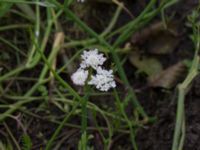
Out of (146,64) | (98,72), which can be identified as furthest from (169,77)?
(98,72)

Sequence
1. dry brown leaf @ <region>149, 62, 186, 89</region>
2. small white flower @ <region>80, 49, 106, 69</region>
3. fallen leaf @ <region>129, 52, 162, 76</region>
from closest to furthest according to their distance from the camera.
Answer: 1. small white flower @ <region>80, 49, 106, 69</region>
2. dry brown leaf @ <region>149, 62, 186, 89</region>
3. fallen leaf @ <region>129, 52, 162, 76</region>

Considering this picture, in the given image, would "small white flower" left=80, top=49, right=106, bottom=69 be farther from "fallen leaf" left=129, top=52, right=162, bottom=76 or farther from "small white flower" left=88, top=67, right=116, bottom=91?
"fallen leaf" left=129, top=52, right=162, bottom=76

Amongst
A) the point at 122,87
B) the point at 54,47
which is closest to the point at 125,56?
the point at 122,87

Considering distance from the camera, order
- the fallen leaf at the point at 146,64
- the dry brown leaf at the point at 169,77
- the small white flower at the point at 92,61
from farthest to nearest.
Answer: the fallen leaf at the point at 146,64
the dry brown leaf at the point at 169,77
the small white flower at the point at 92,61

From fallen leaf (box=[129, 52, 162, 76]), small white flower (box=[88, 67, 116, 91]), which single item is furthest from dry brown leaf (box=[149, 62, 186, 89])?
small white flower (box=[88, 67, 116, 91])

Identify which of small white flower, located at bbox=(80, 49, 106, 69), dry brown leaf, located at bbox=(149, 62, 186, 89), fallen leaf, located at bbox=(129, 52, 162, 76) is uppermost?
fallen leaf, located at bbox=(129, 52, 162, 76)

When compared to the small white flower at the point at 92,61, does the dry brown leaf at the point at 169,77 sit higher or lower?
higher

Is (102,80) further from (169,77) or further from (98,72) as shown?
(169,77)

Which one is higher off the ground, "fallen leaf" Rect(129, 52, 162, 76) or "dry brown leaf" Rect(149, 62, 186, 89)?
"fallen leaf" Rect(129, 52, 162, 76)

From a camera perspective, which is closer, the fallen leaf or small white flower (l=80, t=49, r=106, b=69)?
small white flower (l=80, t=49, r=106, b=69)

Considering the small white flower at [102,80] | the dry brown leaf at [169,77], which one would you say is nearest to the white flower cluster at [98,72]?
the small white flower at [102,80]

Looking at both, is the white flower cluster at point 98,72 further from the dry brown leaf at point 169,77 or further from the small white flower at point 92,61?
the dry brown leaf at point 169,77
